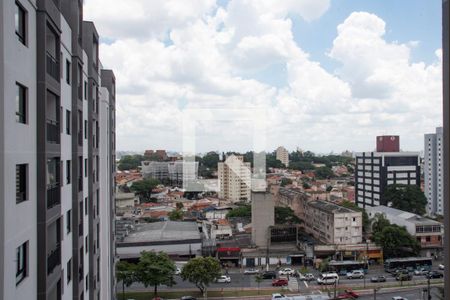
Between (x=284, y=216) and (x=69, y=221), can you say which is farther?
(x=284, y=216)

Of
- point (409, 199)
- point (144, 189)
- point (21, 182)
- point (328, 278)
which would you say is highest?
point (21, 182)

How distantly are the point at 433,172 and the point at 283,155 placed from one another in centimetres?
1306

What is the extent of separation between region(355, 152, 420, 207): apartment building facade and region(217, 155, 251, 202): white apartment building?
526 centimetres

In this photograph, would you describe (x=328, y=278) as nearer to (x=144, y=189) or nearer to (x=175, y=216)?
(x=175, y=216)

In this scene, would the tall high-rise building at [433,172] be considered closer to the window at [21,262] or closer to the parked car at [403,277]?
the parked car at [403,277]

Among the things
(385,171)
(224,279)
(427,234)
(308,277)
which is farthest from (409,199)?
(224,279)

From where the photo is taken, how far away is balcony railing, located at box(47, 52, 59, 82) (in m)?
1.93

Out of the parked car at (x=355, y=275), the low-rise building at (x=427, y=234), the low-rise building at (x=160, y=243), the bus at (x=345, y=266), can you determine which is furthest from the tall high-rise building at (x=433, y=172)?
the low-rise building at (x=160, y=243)

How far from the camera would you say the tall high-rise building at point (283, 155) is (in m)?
28.0

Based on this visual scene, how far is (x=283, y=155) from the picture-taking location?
95.7 ft

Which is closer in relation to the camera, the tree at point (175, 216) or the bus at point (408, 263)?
the bus at point (408, 263)

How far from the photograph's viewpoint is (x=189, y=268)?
7.05 meters

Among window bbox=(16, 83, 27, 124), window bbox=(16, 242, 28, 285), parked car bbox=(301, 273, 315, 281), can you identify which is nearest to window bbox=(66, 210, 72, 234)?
window bbox=(16, 242, 28, 285)

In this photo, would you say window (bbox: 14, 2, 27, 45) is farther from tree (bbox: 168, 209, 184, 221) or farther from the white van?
tree (bbox: 168, 209, 184, 221)
